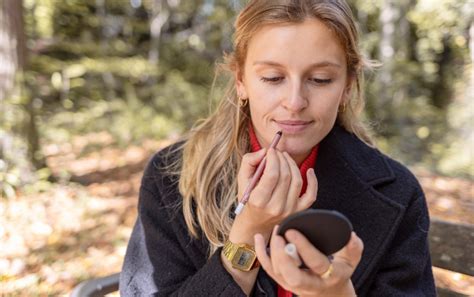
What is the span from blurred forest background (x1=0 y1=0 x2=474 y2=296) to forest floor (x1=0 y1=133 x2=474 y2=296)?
15 mm

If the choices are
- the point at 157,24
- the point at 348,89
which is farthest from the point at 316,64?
the point at 157,24

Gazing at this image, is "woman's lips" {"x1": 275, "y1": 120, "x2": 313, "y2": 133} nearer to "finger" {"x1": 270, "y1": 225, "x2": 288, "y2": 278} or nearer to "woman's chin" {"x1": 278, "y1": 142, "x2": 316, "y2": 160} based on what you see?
"woman's chin" {"x1": 278, "y1": 142, "x2": 316, "y2": 160}

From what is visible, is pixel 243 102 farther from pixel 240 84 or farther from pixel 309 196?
pixel 309 196

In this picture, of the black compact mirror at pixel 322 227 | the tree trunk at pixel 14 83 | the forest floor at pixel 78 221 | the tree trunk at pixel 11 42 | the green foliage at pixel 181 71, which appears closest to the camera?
the black compact mirror at pixel 322 227

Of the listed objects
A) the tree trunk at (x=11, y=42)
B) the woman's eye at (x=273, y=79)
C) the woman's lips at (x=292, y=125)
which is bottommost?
the tree trunk at (x=11, y=42)

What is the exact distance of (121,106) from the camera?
9.76 m

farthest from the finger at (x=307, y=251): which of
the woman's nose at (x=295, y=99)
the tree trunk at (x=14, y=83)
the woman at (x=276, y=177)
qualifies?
the tree trunk at (x=14, y=83)

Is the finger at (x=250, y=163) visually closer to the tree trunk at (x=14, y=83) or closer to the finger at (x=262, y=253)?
the finger at (x=262, y=253)

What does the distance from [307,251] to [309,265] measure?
4cm

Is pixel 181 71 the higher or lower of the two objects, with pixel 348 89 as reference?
lower

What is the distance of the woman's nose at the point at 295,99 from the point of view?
1.46m

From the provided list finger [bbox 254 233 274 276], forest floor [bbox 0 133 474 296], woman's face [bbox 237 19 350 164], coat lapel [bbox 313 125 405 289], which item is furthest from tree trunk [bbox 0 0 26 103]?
finger [bbox 254 233 274 276]

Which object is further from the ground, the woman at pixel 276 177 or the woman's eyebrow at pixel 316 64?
the woman's eyebrow at pixel 316 64

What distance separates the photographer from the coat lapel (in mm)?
1770
